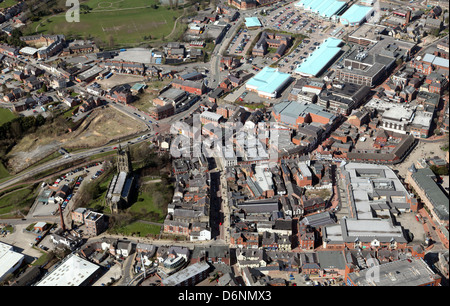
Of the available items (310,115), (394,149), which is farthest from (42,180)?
(394,149)

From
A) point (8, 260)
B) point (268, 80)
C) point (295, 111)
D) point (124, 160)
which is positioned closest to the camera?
point (8, 260)

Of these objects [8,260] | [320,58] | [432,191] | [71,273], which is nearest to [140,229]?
[71,273]

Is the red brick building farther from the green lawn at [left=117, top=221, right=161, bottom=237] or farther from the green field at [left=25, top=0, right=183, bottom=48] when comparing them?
the green lawn at [left=117, top=221, right=161, bottom=237]

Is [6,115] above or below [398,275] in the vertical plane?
below

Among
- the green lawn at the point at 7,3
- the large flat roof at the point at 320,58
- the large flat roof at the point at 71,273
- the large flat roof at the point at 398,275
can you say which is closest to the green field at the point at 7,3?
the green lawn at the point at 7,3

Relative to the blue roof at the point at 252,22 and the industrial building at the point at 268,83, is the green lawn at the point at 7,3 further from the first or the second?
the industrial building at the point at 268,83

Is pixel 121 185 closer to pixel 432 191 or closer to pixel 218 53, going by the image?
pixel 432 191

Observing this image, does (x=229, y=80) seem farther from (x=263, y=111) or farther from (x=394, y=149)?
(x=394, y=149)
